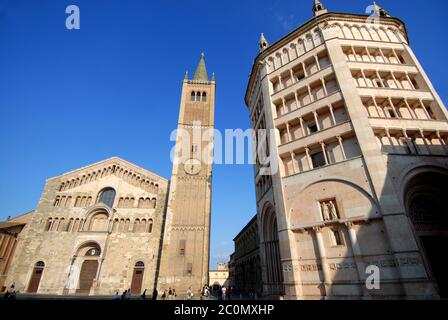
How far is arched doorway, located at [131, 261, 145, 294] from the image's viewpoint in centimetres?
2534

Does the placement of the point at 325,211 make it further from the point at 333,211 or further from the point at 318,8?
the point at 318,8

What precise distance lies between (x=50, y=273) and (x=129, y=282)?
9.06 meters

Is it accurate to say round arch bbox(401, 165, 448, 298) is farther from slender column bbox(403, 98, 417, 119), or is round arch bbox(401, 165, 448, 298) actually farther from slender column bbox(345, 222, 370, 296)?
slender column bbox(403, 98, 417, 119)

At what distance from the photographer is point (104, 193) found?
30.7 meters

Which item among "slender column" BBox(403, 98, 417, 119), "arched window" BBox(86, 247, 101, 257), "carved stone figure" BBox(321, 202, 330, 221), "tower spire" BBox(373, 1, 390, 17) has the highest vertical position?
"tower spire" BBox(373, 1, 390, 17)

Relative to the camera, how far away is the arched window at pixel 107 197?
29.9 meters

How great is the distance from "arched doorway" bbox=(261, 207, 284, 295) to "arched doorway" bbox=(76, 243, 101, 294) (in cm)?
2090

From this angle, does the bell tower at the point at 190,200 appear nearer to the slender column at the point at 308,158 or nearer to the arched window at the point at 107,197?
the arched window at the point at 107,197

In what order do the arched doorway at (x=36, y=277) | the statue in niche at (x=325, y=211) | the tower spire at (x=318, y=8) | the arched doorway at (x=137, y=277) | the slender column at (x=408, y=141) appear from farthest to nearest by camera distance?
1. the arched doorway at (x=137, y=277)
2. the arched doorway at (x=36, y=277)
3. the tower spire at (x=318, y=8)
4. the slender column at (x=408, y=141)
5. the statue in niche at (x=325, y=211)

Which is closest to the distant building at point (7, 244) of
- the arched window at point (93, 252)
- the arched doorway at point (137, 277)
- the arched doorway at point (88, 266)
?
the arched doorway at point (88, 266)

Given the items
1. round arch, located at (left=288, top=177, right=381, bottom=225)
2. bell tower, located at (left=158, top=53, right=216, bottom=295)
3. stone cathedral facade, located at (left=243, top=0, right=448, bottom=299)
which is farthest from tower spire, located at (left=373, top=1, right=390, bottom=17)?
bell tower, located at (left=158, top=53, right=216, bottom=295)

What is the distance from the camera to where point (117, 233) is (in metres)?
27.6

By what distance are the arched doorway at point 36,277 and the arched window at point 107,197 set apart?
917cm

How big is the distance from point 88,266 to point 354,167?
30.1 metres
